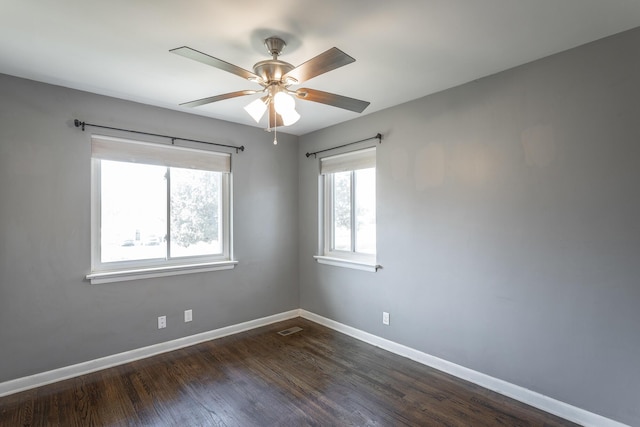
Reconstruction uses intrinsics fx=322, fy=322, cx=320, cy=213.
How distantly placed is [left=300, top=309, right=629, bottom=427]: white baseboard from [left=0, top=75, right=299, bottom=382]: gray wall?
181 centimetres

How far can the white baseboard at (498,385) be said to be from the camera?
207cm

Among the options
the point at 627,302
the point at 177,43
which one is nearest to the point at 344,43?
the point at 177,43

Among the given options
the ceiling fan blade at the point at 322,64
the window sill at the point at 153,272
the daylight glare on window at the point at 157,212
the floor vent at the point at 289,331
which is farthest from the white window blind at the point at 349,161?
the floor vent at the point at 289,331

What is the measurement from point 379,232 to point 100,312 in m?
2.69

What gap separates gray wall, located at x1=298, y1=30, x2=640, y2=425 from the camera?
1.97 meters

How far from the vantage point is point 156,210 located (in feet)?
10.6

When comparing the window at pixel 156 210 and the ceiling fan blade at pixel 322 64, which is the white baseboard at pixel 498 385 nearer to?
the window at pixel 156 210

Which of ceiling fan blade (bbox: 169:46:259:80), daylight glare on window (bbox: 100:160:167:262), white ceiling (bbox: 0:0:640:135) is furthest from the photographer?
daylight glare on window (bbox: 100:160:167:262)

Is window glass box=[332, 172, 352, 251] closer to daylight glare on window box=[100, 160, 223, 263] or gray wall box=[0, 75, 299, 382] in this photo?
daylight glare on window box=[100, 160, 223, 263]

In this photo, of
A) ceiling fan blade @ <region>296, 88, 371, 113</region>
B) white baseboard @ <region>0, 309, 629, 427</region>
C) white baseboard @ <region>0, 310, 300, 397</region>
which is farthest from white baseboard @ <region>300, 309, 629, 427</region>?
ceiling fan blade @ <region>296, 88, 371, 113</region>

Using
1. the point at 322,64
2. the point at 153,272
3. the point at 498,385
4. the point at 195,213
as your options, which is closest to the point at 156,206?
the point at 195,213

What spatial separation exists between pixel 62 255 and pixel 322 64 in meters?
2.65

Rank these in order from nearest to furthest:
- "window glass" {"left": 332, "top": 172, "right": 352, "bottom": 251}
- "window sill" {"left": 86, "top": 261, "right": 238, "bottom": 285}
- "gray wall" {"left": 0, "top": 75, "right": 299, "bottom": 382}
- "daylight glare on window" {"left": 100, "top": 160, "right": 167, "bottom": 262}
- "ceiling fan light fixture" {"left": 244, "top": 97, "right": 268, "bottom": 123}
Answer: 1. "ceiling fan light fixture" {"left": 244, "top": 97, "right": 268, "bottom": 123}
2. "gray wall" {"left": 0, "top": 75, "right": 299, "bottom": 382}
3. "window sill" {"left": 86, "top": 261, "right": 238, "bottom": 285}
4. "daylight glare on window" {"left": 100, "top": 160, "right": 167, "bottom": 262}
5. "window glass" {"left": 332, "top": 172, "right": 352, "bottom": 251}

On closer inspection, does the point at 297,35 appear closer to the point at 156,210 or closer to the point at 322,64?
the point at 322,64
